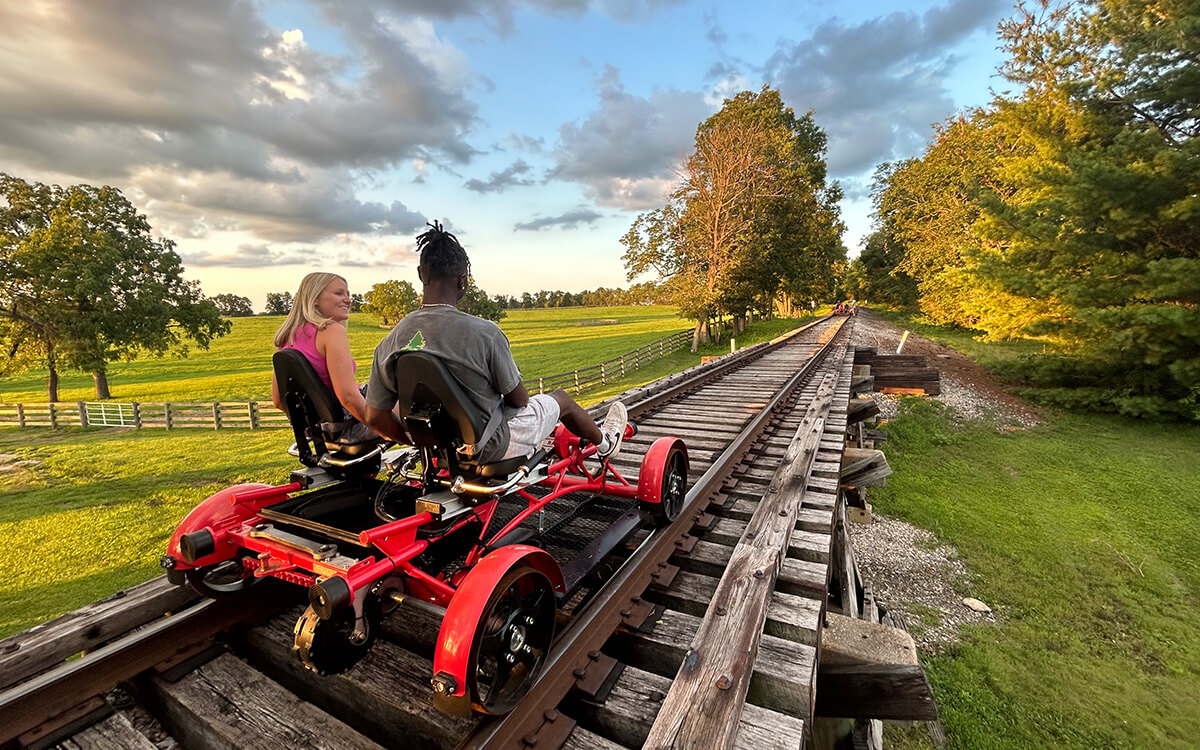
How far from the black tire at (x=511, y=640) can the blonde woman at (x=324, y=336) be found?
4.41ft

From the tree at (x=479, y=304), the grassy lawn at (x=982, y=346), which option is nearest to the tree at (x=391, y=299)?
the tree at (x=479, y=304)

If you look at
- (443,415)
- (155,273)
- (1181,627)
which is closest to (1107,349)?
(1181,627)

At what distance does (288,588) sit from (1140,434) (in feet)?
63.5

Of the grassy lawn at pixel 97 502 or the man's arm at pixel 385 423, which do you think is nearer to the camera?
the man's arm at pixel 385 423

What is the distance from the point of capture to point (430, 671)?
232 centimetres

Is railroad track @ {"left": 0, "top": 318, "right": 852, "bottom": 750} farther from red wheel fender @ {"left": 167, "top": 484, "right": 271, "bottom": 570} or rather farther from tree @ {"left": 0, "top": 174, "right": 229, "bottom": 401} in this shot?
tree @ {"left": 0, "top": 174, "right": 229, "bottom": 401}

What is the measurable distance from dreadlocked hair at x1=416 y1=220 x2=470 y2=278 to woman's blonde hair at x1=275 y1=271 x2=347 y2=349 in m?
0.76

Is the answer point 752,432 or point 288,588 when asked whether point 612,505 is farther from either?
point 752,432

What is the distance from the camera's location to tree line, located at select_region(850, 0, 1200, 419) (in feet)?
36.6

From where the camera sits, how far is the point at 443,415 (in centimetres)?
226

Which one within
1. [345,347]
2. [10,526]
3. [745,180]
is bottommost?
[10,526]

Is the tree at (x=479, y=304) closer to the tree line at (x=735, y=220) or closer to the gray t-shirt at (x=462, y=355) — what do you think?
the tree line at (x=735, y=220)

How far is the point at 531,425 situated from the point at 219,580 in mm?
1974

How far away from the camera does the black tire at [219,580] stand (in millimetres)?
2439
